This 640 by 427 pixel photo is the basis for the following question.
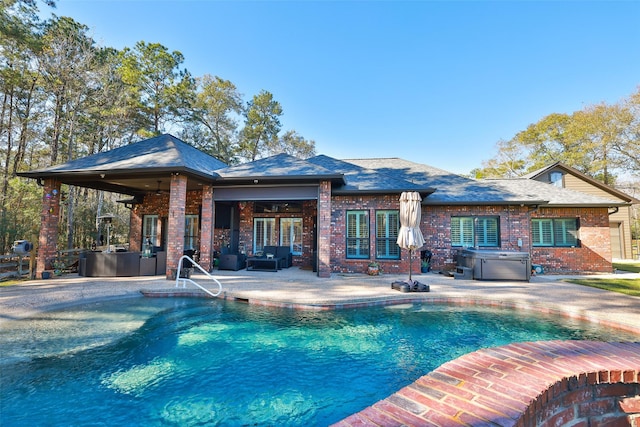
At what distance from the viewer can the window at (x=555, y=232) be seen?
437 inches

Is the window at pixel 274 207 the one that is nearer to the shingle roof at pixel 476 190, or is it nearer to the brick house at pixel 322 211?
the brick house at pixel 322 211

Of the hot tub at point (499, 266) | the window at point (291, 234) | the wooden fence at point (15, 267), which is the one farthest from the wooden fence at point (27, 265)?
the hot tub at point (499, 266)

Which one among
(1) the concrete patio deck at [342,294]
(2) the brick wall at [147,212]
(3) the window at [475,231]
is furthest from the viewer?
(2) the brick wall at [147,212]

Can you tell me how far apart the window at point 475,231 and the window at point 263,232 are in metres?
7.20

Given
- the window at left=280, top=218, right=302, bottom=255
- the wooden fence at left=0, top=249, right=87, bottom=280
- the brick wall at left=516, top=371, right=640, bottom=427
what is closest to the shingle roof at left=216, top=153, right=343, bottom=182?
the window at left=280, top=218, right=302, bottom=255

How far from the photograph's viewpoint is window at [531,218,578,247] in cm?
1110

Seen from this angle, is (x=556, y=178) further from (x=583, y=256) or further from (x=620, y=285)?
(x=620, y=285)

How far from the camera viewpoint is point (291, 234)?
40.2 feet

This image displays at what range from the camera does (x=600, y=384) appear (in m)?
1.98

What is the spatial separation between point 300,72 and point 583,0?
35.6 ft

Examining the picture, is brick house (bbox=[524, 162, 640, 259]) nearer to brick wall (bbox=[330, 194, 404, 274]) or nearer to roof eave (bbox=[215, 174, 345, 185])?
brick wall (bbox=[330, 194, 404, 274])

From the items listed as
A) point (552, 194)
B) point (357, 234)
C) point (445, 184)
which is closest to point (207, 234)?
point (357, 234)

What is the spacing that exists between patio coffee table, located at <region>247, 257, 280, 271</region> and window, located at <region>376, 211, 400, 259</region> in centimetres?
371

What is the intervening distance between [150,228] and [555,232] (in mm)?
17118
